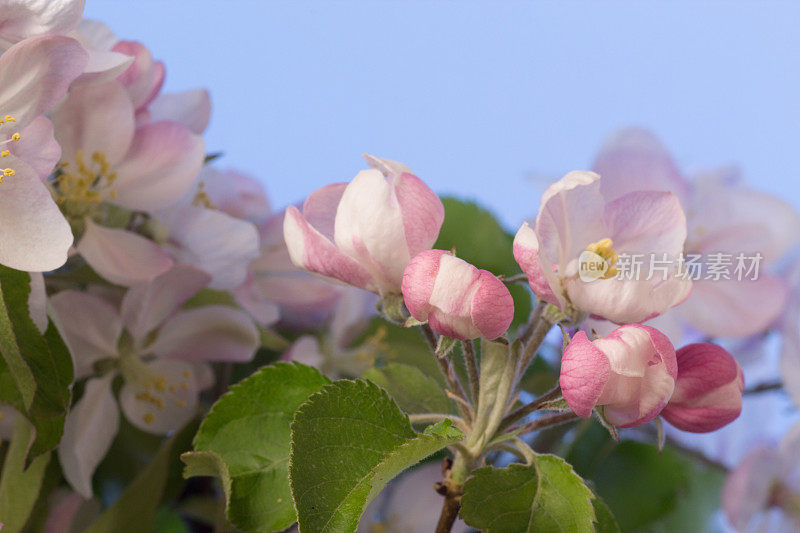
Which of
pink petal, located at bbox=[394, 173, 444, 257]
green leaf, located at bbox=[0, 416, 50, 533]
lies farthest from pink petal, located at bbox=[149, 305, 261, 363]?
pink petal, located at bbox=[394, 173, 444, 257]

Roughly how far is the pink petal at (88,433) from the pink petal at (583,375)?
32cm

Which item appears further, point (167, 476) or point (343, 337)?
point (343, 337)

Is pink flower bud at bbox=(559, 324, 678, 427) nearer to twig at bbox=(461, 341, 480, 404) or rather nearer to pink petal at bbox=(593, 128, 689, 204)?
twig at bbox=(461, 341, 480, 404)

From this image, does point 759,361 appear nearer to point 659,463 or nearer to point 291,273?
point 659,463

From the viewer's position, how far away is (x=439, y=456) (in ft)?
2.07

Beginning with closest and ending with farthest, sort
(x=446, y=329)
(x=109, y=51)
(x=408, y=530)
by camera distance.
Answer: (x=446, y=329) < (x=109, y=51) < (x=408, y=530)

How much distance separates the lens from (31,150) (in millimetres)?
417

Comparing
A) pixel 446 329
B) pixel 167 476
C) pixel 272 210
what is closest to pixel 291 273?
pixel 272 210

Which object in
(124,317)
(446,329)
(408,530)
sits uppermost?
(446,329)

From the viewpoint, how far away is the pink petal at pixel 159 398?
1.89ft

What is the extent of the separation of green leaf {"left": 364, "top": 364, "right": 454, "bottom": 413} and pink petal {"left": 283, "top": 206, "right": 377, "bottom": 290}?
8cm

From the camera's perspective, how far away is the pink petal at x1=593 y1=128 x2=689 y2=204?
0.59m

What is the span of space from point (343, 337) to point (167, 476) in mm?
188

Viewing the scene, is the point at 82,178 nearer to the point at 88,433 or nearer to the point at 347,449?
the point at 88,433
